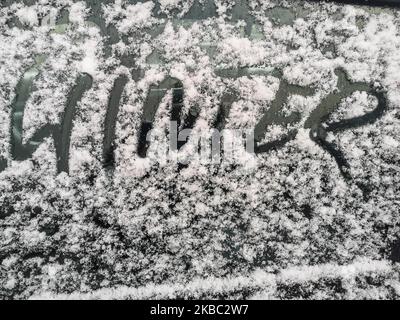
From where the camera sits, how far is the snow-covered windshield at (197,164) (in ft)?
5.18

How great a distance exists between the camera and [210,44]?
165 cm

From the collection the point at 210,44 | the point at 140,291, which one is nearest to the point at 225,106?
the point at 210,44

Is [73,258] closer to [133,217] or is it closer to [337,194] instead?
[133,217]

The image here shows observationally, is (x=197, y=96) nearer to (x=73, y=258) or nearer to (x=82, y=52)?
(x=82, y=52)

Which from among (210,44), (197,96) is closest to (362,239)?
(197,96)

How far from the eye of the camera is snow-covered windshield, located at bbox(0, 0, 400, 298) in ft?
5.18

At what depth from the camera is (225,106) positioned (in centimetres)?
161

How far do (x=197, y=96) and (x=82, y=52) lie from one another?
1.62 feet

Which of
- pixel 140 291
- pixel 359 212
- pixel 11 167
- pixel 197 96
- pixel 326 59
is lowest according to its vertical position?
pixel 140 291

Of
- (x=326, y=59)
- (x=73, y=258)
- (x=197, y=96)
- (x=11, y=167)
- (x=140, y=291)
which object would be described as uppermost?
(x=326, y=59)

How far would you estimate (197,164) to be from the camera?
1588mm

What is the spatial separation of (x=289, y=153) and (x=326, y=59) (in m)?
0.41

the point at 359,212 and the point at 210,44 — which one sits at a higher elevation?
the point at 210,44

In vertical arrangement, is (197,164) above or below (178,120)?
below
